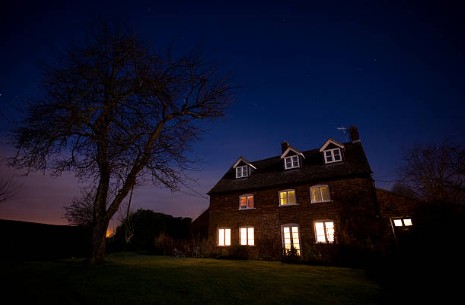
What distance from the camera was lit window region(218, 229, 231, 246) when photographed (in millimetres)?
20303

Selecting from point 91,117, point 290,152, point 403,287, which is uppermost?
point 290,152

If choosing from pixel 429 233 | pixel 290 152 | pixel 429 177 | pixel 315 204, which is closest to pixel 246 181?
pixel 290 152

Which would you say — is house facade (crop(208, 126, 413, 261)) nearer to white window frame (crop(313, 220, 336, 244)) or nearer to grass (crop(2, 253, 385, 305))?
white window frame (crop(313, 220, 336, 244))

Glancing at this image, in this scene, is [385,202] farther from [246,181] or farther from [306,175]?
[246,181]

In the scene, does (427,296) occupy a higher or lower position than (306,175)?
lower

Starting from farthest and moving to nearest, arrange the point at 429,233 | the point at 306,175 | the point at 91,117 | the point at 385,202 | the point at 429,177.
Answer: the point at 429,177 → the point at 306,175 → the point at 385,202 → the point at 429,233 → the point at 91,117

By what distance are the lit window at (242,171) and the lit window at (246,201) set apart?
2.86 m

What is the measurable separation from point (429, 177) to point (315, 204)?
50.7 feet

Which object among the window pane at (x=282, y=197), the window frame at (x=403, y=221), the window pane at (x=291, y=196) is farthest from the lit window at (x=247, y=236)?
the window frame at (x=403, y=221)

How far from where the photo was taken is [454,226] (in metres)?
8.83

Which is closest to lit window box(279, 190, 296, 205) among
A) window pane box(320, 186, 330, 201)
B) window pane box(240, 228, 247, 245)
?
window pane box(320, 186, 330, 201)

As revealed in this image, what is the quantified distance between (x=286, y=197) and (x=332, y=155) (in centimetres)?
541

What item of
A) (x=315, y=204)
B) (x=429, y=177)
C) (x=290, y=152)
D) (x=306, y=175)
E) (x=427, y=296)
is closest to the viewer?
(x=427, y=296)

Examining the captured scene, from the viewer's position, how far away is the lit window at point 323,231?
16.2 m
